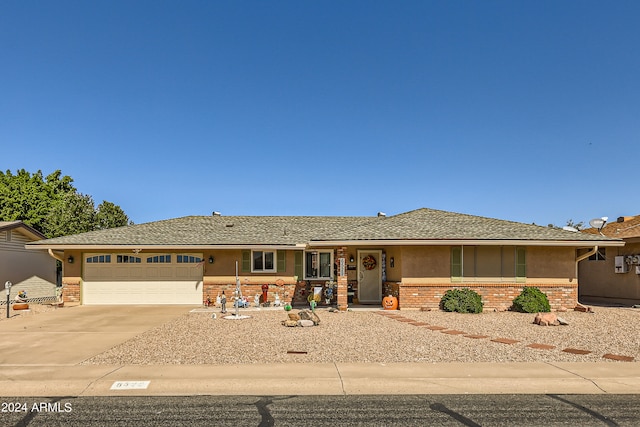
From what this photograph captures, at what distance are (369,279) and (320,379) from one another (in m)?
12.4

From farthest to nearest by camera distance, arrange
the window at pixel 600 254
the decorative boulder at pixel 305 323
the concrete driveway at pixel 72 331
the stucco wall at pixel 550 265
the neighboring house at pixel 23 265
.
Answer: the neighboring house at pixel 23 265 < the window at pixel 600 254 < the stucco wall at pixel 550 265 < the decorative boulder at pixel 305 323 < the concrete driveway at pixel 72 331

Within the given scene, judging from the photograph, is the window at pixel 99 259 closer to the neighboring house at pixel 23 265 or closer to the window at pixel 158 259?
the window at pixel 158 259

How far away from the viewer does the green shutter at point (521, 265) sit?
17142 millimetres

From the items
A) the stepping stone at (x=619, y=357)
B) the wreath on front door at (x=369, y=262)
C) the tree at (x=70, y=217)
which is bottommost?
the stepping stone at (x=619, y=357)

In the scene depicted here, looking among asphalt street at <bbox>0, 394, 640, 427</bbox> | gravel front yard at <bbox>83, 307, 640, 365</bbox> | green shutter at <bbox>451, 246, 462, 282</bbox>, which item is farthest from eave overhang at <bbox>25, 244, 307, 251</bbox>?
asphalt street at <bbox>0, 394, 640, 427</bbox>

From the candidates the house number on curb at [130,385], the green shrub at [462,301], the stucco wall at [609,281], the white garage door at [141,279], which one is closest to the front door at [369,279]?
the green shrub at [462,301]

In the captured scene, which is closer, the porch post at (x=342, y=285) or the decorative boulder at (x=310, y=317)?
the decorative boulder at (x=310, y=317)

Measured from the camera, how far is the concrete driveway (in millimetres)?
9305

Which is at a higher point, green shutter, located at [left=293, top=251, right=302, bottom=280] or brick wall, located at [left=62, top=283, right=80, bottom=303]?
green shutter, located at [left=293, top=251, right=302, bottom=280]

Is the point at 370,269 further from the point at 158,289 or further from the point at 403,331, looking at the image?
the point at 158,289

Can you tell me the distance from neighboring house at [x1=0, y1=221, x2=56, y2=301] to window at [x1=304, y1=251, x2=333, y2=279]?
46.3 feet

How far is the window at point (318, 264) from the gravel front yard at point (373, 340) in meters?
4.54

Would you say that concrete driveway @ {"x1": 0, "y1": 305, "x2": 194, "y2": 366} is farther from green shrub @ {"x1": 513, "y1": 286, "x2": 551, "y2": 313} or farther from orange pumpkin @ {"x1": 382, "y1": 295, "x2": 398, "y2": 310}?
green shrub @ {"x1": 513, "y1": 286, "x2": 551, "y2": 313}

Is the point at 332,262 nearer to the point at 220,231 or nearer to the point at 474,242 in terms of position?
the point at 220,231
